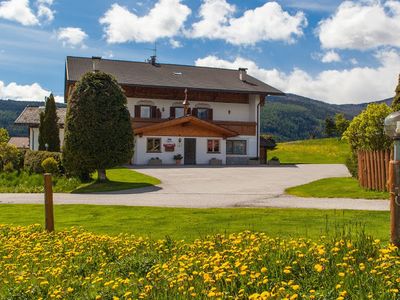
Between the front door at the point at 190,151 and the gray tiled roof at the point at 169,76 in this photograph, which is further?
the gray tiled roof at the point at 169,76

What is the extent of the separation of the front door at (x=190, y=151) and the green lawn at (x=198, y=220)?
30.4 meters

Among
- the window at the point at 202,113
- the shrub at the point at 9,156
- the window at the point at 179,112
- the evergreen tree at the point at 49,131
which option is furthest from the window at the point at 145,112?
the shrub at the point at 9,156

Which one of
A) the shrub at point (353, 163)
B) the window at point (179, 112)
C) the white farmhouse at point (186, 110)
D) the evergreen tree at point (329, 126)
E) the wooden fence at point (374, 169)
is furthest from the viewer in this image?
the evergreen tree at point (329, 126)

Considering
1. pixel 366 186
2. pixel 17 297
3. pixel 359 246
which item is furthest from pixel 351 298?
pixel 366 186

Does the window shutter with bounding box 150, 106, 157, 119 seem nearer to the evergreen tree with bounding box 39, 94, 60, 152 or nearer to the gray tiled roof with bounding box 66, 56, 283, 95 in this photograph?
the gray tiled roof with bounding box 66, 56, 283, 95

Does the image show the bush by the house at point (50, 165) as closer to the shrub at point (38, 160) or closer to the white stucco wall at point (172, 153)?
the shrub at point (38, 160)

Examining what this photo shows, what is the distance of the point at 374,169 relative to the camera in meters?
21.6

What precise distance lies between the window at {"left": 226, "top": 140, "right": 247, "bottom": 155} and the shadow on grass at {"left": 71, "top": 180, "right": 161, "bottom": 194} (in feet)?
76.5

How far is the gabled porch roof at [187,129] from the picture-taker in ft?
151

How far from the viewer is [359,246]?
755 cm

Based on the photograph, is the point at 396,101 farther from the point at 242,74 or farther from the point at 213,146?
the point at 242,74

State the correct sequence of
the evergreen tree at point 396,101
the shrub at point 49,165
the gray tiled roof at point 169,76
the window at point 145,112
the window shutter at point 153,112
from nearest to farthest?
the evergreen tree at point 396,101
the shrub at point 49,165
the window at point 145,112
the window shutter at point 153,112
the gray tiled roof at point 169,76

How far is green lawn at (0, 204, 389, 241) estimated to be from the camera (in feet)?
37.5

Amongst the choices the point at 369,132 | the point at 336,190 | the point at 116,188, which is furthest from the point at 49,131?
the point at 336,190
